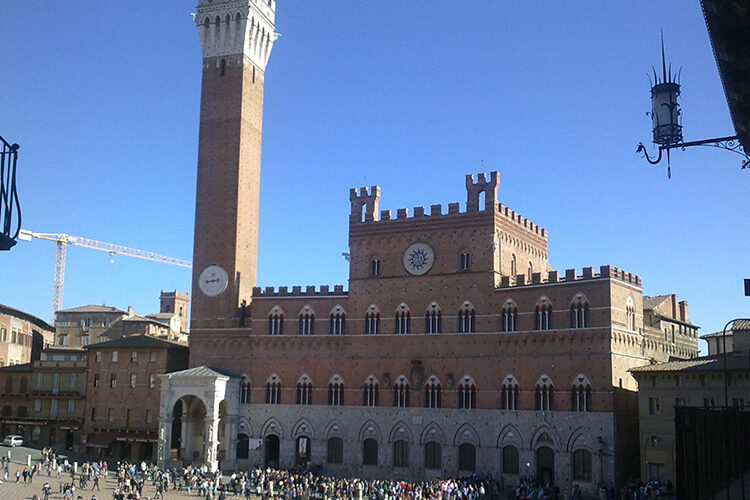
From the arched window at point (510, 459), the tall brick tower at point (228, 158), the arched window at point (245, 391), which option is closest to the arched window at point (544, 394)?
the arched window at point (510, 459)

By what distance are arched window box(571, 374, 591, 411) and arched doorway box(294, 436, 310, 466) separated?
59.5ft

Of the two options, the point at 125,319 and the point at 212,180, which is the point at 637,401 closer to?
the point at 212,180

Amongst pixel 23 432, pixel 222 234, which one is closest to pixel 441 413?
pixel 222 234

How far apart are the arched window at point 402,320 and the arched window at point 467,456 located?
8.13 metres

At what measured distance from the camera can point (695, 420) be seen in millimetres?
14641

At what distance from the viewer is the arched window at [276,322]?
58.1 meters

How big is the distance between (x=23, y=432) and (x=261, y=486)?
29.9m

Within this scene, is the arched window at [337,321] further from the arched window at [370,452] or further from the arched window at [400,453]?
the arched window at [400,453]

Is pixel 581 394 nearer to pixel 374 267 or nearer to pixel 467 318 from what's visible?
pixel 467 318

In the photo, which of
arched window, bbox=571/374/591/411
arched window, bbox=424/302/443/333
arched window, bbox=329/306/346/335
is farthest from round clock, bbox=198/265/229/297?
arched window, bbox=571/374/591/411

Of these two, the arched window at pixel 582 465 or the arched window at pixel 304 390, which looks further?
the arched window at pixel 304 390

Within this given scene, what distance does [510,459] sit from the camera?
48906 millimetres

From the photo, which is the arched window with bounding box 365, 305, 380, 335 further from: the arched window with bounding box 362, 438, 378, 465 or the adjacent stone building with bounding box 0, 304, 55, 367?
the adjacent stone building with bounding box 0, 304, 55, 367

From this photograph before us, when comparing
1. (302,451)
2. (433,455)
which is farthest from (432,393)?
(302,451)
